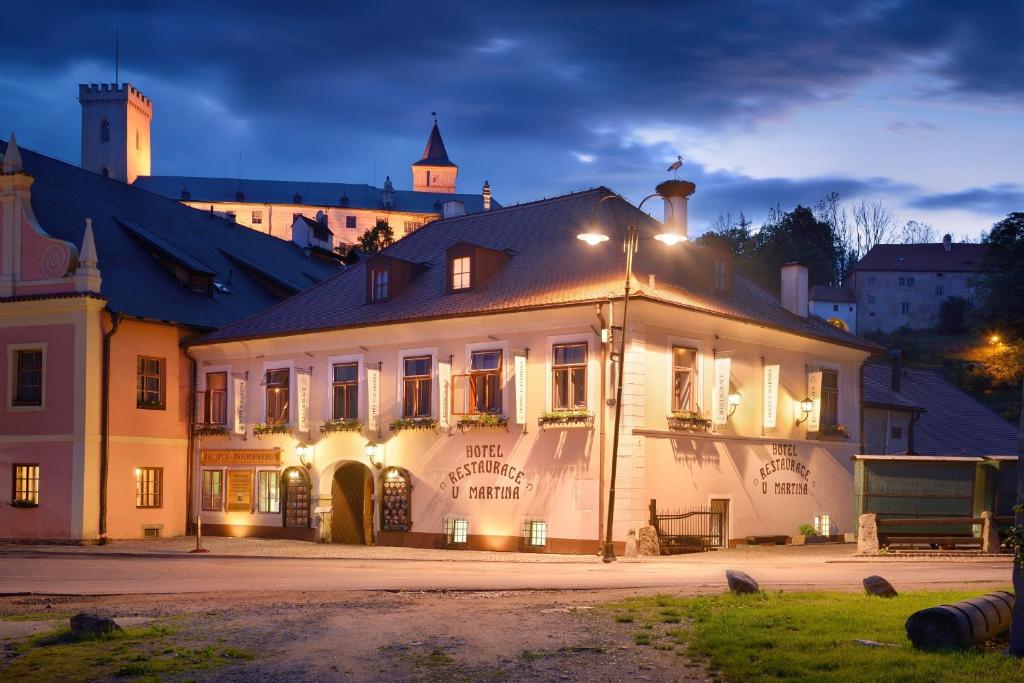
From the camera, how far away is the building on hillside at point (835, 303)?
123875mm

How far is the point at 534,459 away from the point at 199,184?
114 m

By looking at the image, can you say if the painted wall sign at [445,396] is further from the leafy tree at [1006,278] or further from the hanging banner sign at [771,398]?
the leafy tree at [1006,278]

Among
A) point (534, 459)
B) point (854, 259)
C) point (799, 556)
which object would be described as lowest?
point (799, 556)

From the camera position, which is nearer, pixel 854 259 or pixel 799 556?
pixel 799 556

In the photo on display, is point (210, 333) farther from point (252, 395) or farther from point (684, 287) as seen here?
point (684, 287)

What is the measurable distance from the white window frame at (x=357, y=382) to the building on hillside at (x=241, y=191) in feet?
296

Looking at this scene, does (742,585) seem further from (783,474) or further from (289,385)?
(289,385)

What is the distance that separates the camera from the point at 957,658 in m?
10.9

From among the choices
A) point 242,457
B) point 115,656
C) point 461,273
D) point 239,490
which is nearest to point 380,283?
point 461,273

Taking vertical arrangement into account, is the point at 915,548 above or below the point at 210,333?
below

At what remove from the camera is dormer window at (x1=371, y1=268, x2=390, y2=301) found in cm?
3559

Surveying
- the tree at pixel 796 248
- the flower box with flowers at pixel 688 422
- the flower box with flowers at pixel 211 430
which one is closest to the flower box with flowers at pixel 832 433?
the flower box with flowers at pixel 688 422

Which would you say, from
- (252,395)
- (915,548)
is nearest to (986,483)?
(915,548)

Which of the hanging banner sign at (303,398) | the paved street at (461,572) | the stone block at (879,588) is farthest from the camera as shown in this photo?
the hanging banner sign at (303,398)
